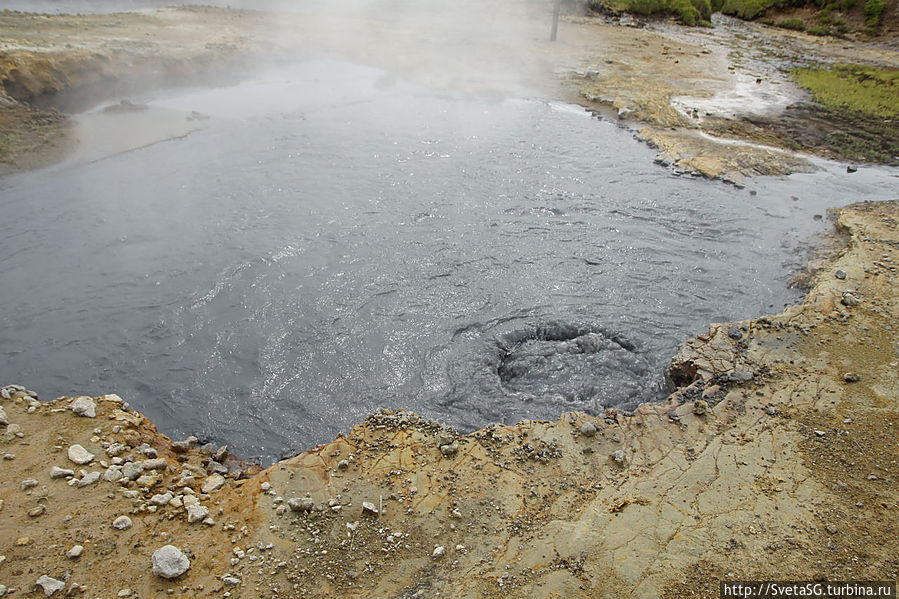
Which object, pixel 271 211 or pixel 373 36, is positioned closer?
pixel 271 211

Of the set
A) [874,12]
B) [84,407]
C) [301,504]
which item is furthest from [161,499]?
[874,12]

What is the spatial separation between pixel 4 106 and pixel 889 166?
20.3 m

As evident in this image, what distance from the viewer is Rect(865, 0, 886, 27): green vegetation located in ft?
75.0

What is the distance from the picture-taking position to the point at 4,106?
12.6 meters

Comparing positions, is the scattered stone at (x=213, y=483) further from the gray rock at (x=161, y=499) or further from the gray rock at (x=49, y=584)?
the gray rock at (x=49, y=584)

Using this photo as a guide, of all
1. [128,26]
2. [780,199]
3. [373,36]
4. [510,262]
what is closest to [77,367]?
[510,262]

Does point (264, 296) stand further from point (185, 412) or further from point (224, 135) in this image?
point (224, 135)

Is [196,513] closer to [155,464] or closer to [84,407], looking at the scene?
[155,464]

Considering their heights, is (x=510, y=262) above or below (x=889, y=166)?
below

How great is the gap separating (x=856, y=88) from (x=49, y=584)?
21154mm

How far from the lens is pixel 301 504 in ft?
12.9

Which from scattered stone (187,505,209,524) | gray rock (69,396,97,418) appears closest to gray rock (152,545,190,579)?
scattered stone (187,505,209,524)

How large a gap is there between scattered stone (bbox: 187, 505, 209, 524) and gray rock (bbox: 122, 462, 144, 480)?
1.88 ft

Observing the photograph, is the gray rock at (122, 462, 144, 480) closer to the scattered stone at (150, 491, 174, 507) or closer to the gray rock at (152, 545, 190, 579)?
the scattered stone at (150, 491, 174, 507)
